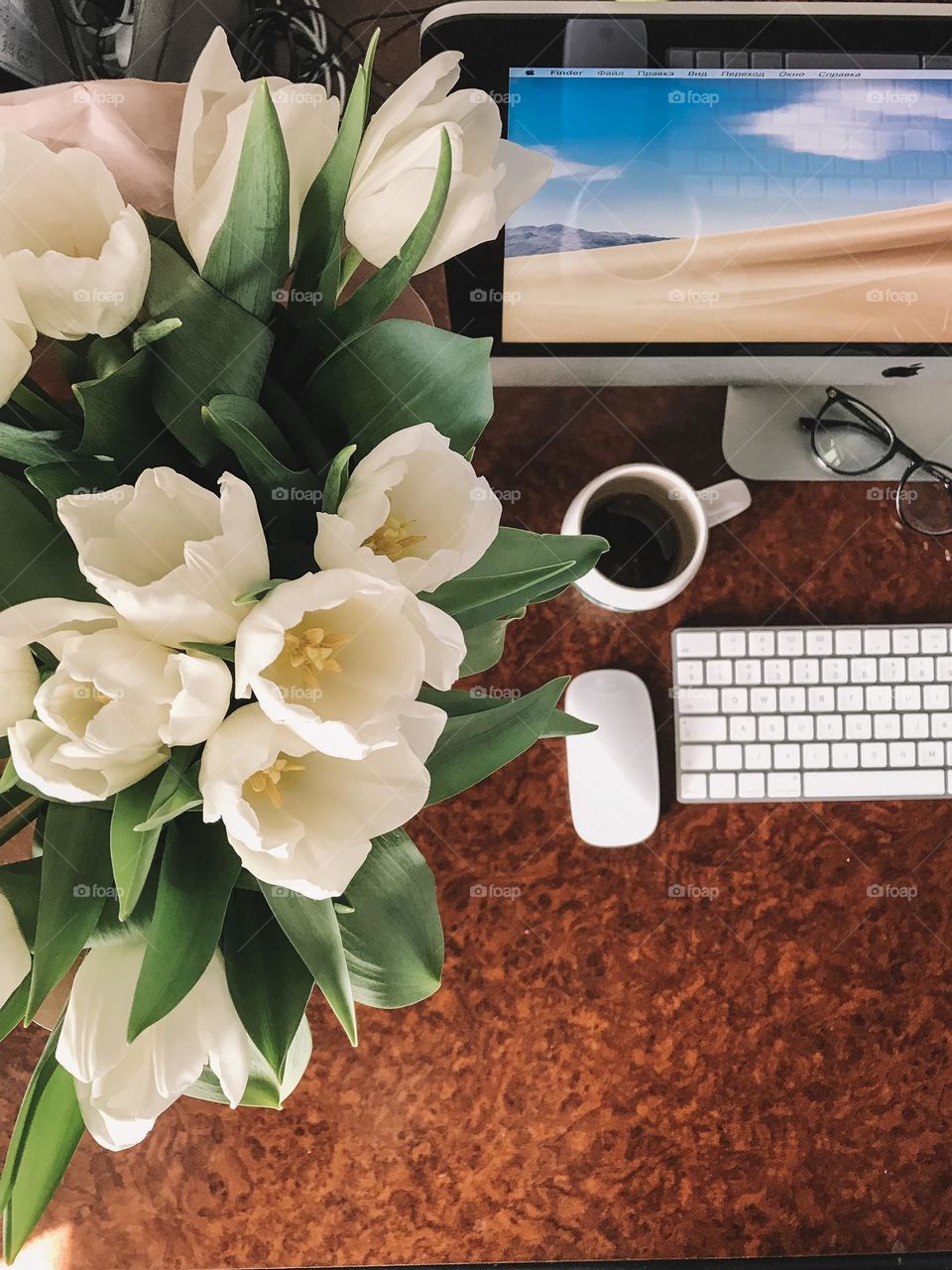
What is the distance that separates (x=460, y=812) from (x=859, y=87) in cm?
53

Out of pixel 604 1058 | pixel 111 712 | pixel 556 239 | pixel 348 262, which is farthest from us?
pixel 604 1058

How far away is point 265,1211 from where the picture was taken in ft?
2.16

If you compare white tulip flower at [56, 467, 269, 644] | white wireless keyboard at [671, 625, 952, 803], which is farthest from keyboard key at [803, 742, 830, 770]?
white tulip flower at [56, 467, 269, 644]

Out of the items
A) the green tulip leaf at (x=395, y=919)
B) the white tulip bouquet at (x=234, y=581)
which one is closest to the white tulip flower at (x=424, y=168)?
the white tulip bouquet at (x=234, y=581)

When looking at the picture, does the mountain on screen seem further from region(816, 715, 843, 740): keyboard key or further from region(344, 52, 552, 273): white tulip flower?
region(816, 715, 843, 740): keyboard key

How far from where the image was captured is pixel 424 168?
34 cm

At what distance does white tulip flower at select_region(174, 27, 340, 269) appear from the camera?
34 centimetres

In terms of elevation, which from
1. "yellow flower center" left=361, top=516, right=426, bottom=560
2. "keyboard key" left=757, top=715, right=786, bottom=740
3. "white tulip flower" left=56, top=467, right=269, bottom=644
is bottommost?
"keyboard key" left=757, top=715, right=786, bottom=740

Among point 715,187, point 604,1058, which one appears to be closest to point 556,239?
point 715,187

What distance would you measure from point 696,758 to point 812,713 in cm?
9

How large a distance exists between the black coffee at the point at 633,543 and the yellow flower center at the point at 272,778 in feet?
1.34

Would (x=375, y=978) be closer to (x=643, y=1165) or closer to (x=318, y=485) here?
(x=318, y=485)

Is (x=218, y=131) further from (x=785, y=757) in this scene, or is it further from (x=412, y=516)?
(x=785, y=757)

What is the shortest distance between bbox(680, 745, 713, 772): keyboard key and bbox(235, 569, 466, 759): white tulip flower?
0.41 metres
